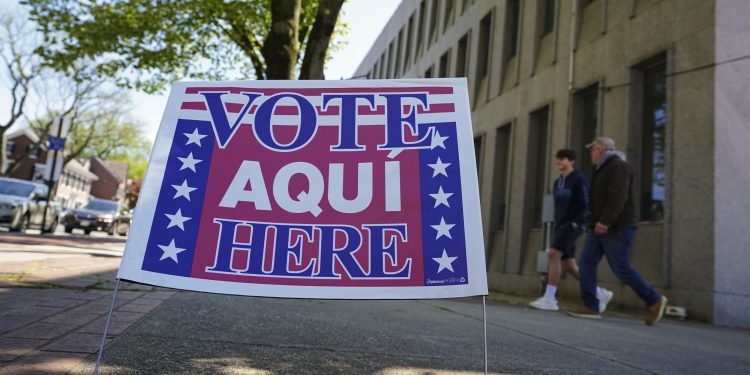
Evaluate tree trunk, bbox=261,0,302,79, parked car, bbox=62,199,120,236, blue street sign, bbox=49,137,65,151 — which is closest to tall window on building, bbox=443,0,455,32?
blue street sign, bbox=49,137,65,151

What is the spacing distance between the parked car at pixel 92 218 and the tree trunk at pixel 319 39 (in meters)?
17.8

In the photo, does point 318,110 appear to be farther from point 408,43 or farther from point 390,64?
point 390,64

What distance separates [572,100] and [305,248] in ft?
37.1

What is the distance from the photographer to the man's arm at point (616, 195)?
6559mm

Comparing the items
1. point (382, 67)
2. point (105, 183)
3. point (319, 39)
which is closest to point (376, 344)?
point (319, 39)

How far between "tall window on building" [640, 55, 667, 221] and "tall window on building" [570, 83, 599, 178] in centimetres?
179

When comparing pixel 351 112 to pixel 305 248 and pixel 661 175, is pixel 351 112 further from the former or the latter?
pixel 661 175

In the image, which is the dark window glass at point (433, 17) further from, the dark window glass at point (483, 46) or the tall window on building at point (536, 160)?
the tall window on building at point (536, 160)

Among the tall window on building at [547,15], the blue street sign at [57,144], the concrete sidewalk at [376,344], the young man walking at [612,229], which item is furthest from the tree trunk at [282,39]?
the blue street sign at [57,144]

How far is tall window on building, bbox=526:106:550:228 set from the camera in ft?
48.6

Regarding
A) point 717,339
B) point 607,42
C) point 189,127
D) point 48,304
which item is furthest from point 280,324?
point 607,42

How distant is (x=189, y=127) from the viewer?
3029 millimetres

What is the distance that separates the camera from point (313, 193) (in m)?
2.94

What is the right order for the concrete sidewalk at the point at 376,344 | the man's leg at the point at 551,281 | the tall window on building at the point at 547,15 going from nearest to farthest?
the concrete sidewalk at the point at 376,344 → the man's leg at the point at 551,281 → the tall window on building at the point at 547,15
